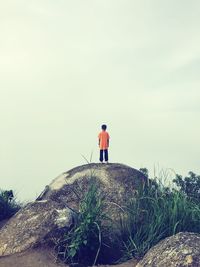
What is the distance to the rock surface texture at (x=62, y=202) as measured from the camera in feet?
37.9

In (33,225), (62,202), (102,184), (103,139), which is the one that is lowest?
(33,225)

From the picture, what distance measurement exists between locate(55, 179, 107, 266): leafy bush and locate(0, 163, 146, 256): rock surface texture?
0.40 meters

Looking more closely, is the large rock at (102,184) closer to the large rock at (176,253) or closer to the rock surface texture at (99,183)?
the rock surface texture at (99,183)

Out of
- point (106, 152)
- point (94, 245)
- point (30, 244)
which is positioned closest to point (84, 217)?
point (94, 245)

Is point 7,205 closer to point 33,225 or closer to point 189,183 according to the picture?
point 33,225

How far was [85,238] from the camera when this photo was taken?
10.9 metres

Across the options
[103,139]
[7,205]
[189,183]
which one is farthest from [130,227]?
[189,183]

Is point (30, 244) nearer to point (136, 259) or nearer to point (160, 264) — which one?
point (136, 259)

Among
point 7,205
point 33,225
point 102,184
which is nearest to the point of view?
point 33,225

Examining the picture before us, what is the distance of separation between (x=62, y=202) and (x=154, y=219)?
3181 millimetres

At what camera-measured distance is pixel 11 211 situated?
1508 centimetres

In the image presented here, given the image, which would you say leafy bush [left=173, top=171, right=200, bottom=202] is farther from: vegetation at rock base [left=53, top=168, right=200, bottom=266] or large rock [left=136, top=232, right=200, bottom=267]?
large rock [left=136, top=232, right=200, bottom=267]

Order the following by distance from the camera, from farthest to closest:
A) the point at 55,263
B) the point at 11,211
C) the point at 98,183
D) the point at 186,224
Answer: the point at 11,211 → the point at 98,183 → the point at 186,224 → the point at 55,263

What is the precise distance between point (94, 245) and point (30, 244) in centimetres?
162
